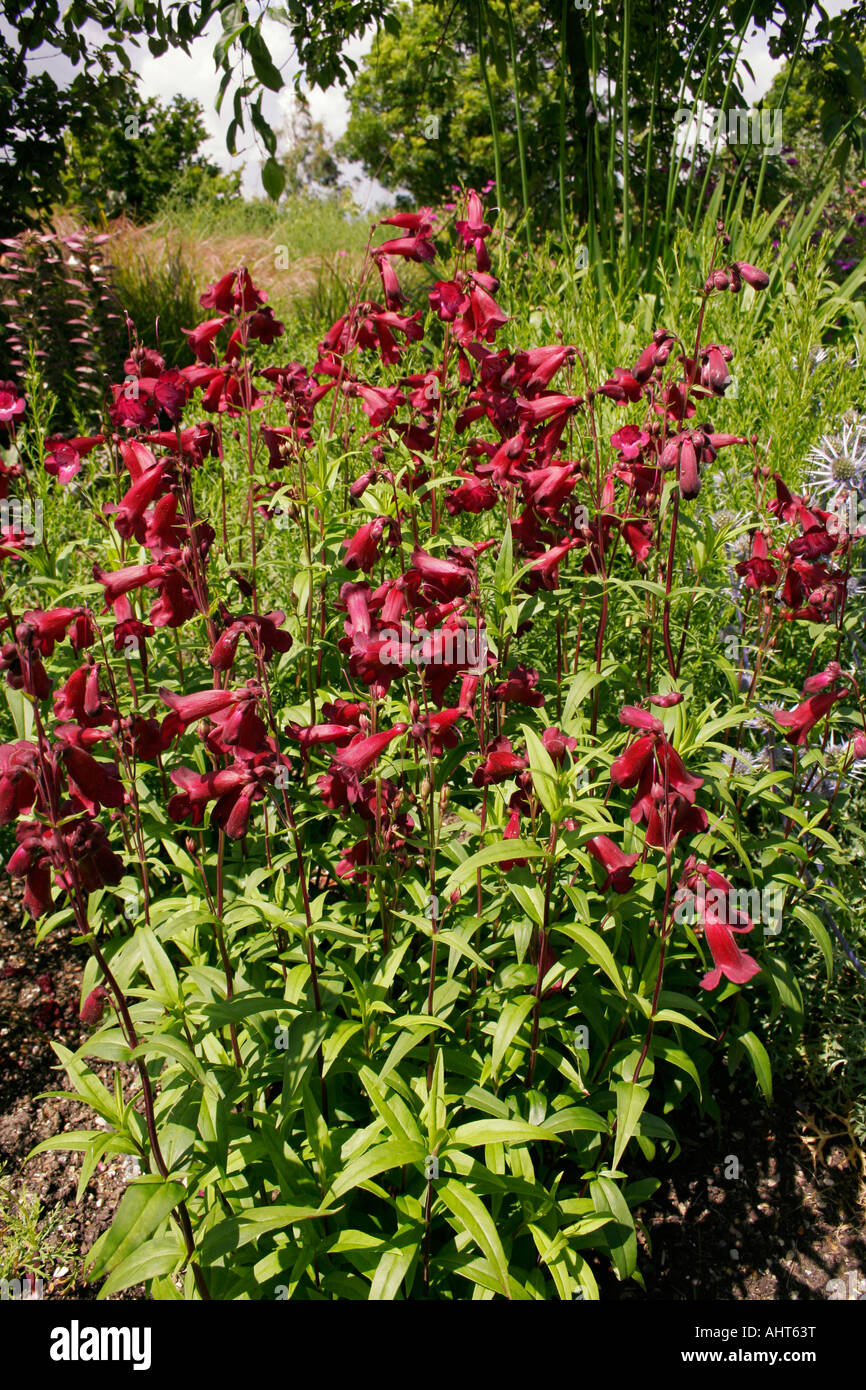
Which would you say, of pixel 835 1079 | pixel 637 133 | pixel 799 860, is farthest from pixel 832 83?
pixel 835 1079

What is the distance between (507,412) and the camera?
89.4 inches

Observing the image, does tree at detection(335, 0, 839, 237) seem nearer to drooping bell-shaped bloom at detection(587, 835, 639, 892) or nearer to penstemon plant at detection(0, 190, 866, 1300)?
penstemon plant at detection(0, 190, 866, 1300)

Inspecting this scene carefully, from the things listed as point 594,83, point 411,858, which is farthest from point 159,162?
point 411,858

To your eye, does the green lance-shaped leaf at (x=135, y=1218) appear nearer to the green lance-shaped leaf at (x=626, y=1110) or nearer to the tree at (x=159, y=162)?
the green lance-shaped leaf at (x=626, y=1110)

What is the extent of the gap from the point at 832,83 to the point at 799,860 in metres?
5.77

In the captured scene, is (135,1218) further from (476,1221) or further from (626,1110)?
(626,1110)

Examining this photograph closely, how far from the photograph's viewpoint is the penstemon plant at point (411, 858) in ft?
5.60

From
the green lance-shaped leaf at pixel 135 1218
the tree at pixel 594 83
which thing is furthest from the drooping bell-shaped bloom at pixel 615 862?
the tree at pixel 594 83

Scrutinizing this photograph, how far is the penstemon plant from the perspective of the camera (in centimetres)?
171

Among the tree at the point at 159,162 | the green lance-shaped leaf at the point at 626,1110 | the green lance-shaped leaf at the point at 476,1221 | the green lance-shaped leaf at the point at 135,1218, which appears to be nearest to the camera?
the green lance-shaped leaf at the point at 135,1218

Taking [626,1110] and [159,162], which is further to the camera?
[159,162]

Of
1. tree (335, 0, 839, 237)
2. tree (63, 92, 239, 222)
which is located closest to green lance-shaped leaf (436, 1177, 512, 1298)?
tree (335, 0, 839, 237)

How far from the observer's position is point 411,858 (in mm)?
2131

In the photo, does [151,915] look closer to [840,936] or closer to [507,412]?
[507,412]
